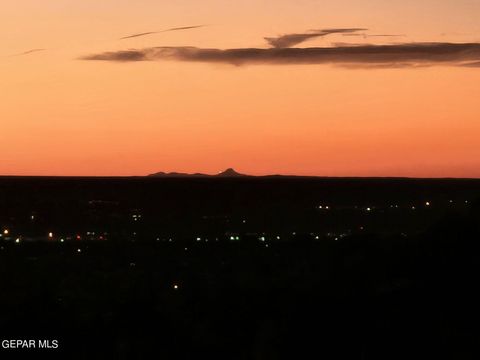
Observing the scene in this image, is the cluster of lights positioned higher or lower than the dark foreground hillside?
lower

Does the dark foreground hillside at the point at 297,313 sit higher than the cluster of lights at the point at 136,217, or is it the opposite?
the dark foreground hillside at the point at 297,313

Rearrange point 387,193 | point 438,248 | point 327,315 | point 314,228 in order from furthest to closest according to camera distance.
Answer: point 387,193 → point 314,228 → point 438,248 → point 327,315

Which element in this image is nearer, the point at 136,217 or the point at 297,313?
the point at 297,313

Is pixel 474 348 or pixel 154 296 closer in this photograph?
pixel 474 348

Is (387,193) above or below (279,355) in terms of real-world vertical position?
below

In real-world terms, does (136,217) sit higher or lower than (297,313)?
lower

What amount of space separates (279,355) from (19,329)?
760 centimetres

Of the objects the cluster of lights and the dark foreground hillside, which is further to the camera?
the cluster of lights

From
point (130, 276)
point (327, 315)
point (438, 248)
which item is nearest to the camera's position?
point (327, 315)

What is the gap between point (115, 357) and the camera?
27906mm

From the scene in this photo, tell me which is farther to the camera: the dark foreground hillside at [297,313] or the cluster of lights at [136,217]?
the cluster of lights at [136,217]

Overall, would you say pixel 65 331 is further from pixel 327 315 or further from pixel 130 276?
pixel 130 276

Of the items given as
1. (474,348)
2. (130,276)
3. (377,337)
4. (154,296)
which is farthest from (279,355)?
(130,276)

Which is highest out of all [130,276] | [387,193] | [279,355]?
[279,355]
